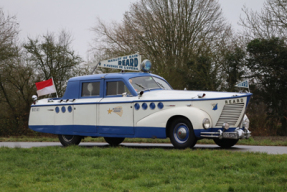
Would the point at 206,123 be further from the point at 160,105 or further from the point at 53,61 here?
the point at 53,61

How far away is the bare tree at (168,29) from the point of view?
26.6 m

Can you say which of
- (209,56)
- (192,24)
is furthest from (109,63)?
(192,24)

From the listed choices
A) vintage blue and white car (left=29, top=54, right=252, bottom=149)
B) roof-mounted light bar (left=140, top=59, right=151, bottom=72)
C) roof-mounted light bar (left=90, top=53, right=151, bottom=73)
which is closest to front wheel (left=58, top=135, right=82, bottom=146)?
vintage blue and white car (left=29, top=54, right=252, bottom=149)

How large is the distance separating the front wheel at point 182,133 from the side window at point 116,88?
74.1 inches

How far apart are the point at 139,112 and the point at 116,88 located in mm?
1302

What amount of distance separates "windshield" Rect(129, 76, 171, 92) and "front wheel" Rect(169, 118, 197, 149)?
1731 mm

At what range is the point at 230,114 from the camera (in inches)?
364

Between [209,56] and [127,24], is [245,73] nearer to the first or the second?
[209,56]

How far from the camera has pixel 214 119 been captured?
9.27 meters

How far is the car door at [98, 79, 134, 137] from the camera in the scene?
10461mm

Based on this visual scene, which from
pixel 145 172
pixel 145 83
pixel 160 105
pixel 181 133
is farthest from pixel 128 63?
pixel 145 172

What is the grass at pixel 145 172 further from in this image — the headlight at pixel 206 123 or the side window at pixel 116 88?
the side window at pixel 116 88

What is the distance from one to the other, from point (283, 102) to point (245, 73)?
2.79 metres

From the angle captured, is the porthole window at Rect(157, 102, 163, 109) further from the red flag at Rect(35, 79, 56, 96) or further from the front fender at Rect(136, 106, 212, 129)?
the red flag at Rect(35, 79, 56, 96)
